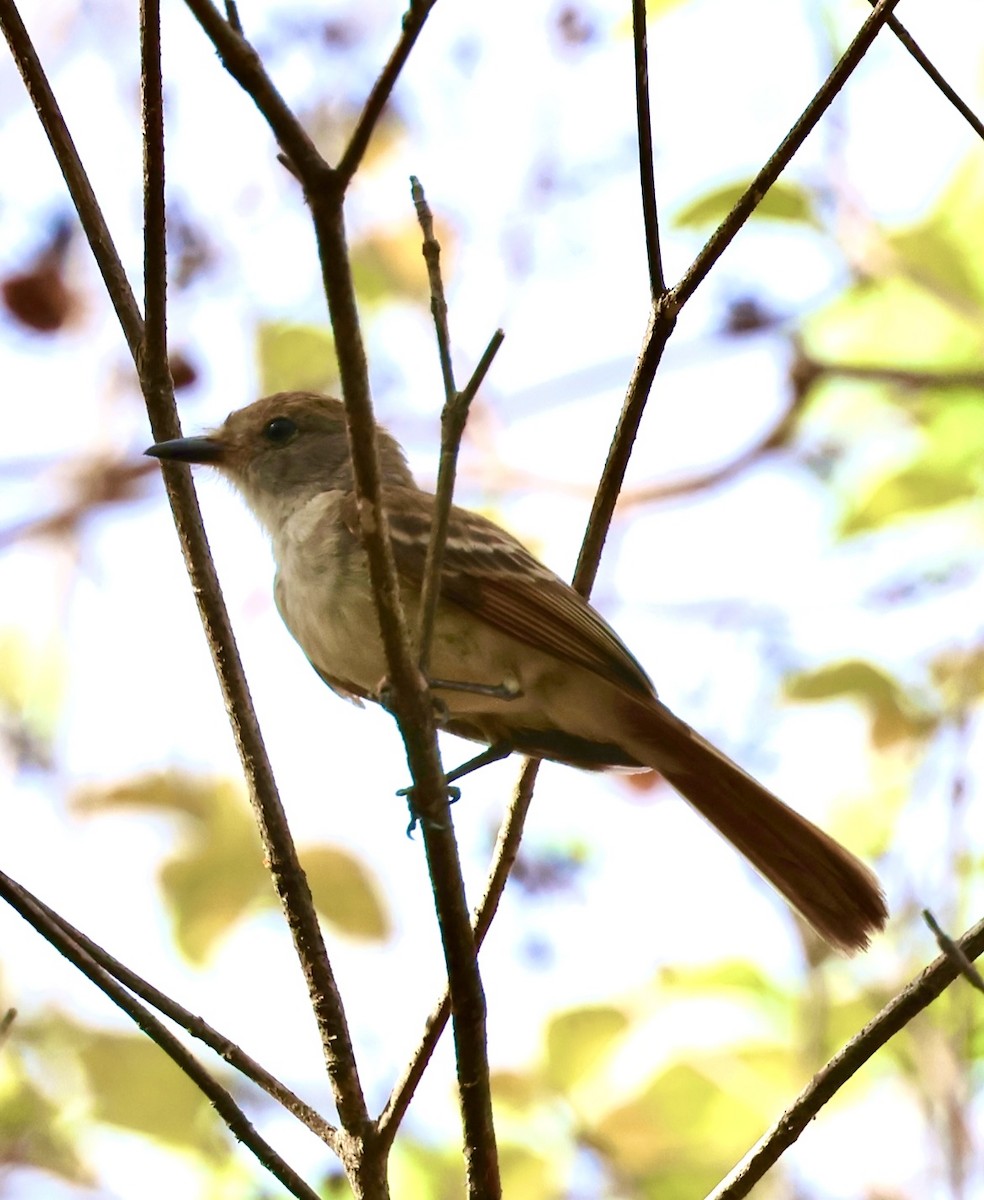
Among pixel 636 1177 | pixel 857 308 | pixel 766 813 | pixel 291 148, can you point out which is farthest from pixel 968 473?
pixel 291 148

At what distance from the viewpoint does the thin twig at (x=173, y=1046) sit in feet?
7.32

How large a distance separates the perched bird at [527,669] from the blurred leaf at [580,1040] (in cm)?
95

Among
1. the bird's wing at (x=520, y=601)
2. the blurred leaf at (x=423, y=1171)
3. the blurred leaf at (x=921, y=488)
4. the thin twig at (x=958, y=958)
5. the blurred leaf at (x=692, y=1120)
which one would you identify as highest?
the blurred leaf at (x=921, y=488)

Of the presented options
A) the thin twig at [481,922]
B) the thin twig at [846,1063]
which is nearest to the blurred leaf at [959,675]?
the thin twig at [481,922]

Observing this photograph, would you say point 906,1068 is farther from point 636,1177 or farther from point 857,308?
point 857,308

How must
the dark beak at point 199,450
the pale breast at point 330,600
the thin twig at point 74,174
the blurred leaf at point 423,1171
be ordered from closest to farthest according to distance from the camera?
the thin twig at point 74,174 < the dark beak at point 199,450 < the pale breast at point 330,600 < the blurred leaf at point 423,1171

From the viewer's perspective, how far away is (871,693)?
190 inches

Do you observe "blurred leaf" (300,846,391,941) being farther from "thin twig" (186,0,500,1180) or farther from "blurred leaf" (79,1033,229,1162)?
"thin twig" (186,0,500,1180)

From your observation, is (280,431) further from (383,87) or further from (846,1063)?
(846,1063)

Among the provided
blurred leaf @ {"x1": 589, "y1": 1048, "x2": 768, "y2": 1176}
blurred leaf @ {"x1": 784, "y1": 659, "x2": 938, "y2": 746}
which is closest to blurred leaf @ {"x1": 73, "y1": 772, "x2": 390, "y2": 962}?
blurred leaf @ {"x1": 589, "y1": 1048, "x2": 768, "y2": 1176}

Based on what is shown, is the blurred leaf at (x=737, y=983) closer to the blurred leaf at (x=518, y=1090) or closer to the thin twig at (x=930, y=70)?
the blurred leaf at (x=518, y=1090)

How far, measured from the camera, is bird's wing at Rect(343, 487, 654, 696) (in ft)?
11.4

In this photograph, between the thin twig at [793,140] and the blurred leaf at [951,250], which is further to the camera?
the blurred leaf at [951,250]

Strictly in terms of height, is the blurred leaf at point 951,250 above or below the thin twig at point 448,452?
above
